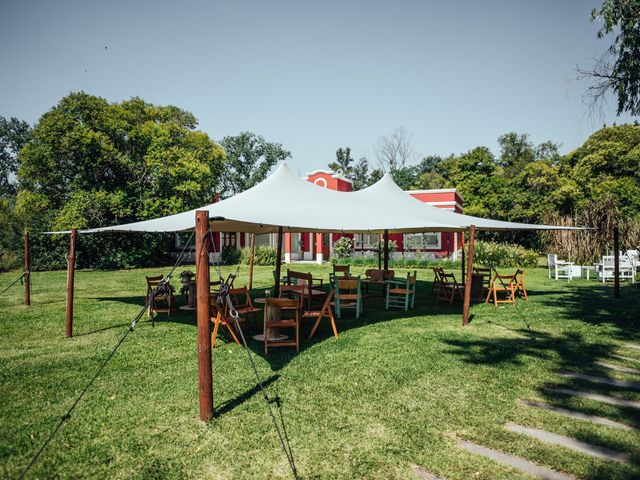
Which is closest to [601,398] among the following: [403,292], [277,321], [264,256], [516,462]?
[516,462]

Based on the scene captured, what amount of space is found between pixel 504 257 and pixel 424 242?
16.0 feet

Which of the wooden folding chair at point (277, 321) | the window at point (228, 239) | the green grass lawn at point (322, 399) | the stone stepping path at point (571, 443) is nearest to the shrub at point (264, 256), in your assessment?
the window at point (228, 239)

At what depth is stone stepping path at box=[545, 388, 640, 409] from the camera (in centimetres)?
388

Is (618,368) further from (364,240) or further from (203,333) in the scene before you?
(364,240)

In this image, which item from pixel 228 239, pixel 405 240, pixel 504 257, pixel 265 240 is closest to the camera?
pixel 504 257

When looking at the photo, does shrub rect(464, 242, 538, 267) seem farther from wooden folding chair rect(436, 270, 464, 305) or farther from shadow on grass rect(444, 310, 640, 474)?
shadow on grass rect(444, 310, 640, 474)

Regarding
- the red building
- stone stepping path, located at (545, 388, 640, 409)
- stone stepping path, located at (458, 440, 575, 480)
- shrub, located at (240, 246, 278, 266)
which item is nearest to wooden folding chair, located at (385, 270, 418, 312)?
stone stepping path, located at (545, 388, 640, 409)

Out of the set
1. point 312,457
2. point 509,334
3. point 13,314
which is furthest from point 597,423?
point 13,314

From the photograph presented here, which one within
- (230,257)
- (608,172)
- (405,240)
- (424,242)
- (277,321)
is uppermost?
(608,172)

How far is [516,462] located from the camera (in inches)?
115

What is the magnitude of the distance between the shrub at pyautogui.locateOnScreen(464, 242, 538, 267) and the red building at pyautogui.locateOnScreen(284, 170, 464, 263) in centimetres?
230

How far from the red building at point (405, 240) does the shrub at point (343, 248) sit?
49 cm

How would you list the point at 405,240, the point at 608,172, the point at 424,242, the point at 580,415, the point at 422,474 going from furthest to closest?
1. the point at 608,172
2. the point at 405,240
3. the point at 424,242
4. the point at 580,415
5. the point at 422,474

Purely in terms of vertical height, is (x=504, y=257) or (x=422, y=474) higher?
(x=504, y=257)
